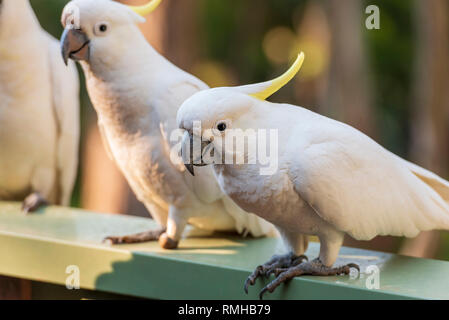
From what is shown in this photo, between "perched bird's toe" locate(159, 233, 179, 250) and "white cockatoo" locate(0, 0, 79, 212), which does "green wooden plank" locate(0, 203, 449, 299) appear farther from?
"white cockatoo" locate(0, 0, 79, 212)

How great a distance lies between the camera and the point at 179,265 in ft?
5.30

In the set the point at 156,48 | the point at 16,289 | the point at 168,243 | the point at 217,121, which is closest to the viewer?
the point at 217,121

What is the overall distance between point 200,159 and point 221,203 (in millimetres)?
450

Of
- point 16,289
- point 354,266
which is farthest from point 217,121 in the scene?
point 16,289

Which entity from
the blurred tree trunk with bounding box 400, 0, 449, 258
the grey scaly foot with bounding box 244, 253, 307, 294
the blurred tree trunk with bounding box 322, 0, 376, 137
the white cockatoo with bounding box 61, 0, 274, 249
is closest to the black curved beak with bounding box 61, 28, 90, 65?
the white cockatoo with bounding box 61, 0, 274, 249

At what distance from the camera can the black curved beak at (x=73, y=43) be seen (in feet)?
5.25

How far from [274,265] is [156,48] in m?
2.17

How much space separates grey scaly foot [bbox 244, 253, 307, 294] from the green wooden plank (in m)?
0.02

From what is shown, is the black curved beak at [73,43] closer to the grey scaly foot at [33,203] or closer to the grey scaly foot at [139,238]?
the grey scaly foot at [139,238]

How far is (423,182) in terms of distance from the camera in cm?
154

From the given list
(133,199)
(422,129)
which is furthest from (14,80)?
(422,129)

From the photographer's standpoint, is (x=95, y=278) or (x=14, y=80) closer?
(x=95, y=278)

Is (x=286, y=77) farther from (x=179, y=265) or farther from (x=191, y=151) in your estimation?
(x=179, y=265)

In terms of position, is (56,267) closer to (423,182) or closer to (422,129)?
(423,182)
